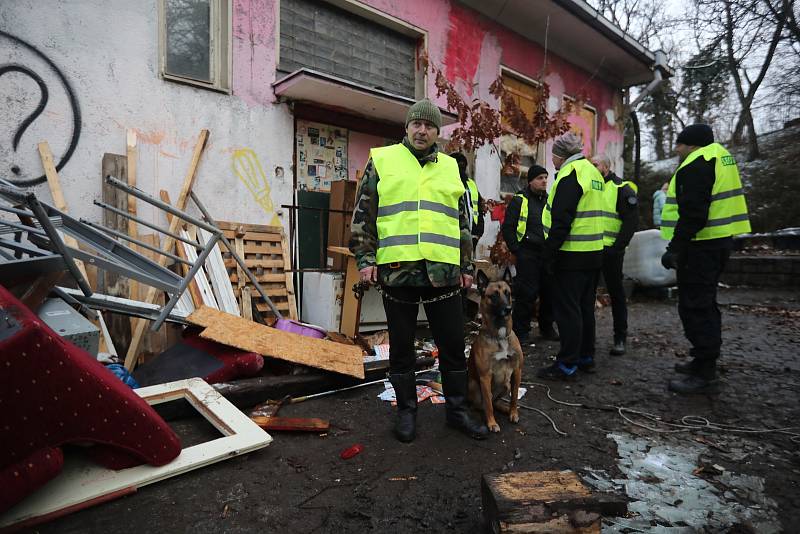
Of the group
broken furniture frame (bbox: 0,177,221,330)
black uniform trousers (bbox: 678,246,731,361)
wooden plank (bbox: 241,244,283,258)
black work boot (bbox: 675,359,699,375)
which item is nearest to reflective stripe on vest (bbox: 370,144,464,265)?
broken furniture frame (bbox: 0,177,221,330)

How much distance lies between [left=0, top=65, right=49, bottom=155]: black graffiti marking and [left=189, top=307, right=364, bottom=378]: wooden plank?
2502mm

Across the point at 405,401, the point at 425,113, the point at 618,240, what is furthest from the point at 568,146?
the point at 405,401

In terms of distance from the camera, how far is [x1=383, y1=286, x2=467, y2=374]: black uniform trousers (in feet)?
9.46

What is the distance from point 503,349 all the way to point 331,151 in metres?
4.22

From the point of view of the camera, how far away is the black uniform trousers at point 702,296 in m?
3.52

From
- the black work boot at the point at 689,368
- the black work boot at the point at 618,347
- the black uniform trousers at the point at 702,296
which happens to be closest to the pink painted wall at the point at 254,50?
the black uniform trousers at the point at 702,296

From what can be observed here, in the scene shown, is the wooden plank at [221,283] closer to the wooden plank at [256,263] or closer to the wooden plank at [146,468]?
the wooden plank at [256,263]

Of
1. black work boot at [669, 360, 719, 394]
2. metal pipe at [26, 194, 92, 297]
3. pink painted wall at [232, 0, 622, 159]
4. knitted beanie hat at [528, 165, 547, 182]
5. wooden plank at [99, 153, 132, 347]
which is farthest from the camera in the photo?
pink painted wall at [232, 0, 622, 159]

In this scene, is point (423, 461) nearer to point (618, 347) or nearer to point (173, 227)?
point (618, 347)

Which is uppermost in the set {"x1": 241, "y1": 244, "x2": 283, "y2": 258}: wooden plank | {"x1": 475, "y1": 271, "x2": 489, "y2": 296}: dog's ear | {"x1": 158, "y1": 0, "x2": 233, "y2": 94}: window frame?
{"x1": 158, "y1": 0, "x2": 233, "y2": 94}: window frame

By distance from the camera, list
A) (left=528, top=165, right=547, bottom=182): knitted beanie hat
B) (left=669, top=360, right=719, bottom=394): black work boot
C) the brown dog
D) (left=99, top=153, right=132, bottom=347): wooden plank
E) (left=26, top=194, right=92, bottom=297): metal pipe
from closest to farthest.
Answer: (left=26, top=194, right=92, bottom=297): metal pipe < the brown dog < (left=669, top=360, right=719, bottom=394): black work boot < (left=99, top=153, right=132, bottom=347): wooden plank < (left=528, top=165, right=547, bottom=182): knitted beanie hat

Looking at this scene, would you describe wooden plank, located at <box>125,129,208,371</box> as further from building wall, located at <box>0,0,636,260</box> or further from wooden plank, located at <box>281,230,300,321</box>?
wooden plank, located at <box>281,230,300,321</box>

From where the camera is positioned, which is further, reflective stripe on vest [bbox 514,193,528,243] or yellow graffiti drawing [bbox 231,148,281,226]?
yellow graffiti drawing [bbox 231,148,281,226]

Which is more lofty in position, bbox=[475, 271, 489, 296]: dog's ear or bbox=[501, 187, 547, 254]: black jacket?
bbox=[501, 187, 547, 254]: black jacket
